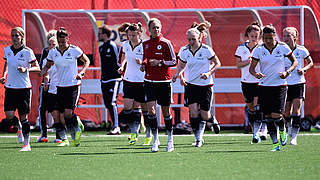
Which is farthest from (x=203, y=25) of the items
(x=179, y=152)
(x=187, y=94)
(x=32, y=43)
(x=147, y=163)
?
(x=32, y=43)

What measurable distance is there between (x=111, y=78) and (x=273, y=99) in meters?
5.31

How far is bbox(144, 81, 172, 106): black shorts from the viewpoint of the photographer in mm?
9977

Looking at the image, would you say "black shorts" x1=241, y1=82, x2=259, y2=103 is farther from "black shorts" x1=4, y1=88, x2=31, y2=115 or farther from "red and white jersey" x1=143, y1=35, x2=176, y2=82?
"black shorts" x1=4, y1=88, x2=31, y2=115

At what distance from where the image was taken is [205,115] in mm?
11008

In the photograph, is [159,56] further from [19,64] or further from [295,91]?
[295,91]

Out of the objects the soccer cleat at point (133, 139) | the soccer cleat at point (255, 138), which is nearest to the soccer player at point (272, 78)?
the soccer cleat at point (255, 138)

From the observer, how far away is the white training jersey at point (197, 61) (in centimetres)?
1074

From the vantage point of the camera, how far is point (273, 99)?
32.4ft

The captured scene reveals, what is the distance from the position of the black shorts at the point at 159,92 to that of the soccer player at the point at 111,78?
4354mm

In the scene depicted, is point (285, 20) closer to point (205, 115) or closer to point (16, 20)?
point (205, 115)

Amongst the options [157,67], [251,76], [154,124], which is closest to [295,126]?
[251,76]

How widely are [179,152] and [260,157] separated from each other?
139 cm

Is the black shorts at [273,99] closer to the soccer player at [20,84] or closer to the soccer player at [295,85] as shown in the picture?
the soccer player at [295,85]

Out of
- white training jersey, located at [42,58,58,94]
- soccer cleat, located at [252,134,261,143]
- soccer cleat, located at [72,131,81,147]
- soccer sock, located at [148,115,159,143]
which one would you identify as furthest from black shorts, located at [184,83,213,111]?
white training jersey, located at [42,58,58,94]
